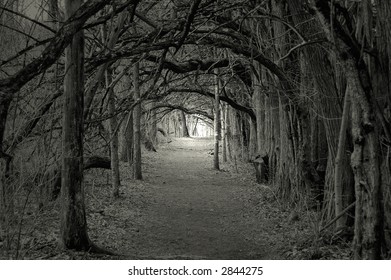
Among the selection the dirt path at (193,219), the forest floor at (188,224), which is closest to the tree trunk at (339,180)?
the forest floor at (188,224)

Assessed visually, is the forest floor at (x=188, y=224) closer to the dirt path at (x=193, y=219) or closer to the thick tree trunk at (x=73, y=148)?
the dirt path at (x=193, y=219)

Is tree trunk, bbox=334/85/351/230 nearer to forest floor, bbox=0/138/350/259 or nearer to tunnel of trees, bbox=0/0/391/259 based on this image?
tunnel of trees, bbox=0/0/391/259

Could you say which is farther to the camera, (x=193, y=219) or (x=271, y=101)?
(x=271, y=101)

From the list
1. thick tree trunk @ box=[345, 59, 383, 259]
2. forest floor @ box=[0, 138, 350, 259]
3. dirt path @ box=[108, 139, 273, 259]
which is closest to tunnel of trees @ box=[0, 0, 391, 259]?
thick tree trunk @ box=[345, 59, 383, 259]

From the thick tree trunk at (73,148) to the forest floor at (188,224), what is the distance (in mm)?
307

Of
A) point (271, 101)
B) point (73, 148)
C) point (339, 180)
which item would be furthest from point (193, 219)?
point (73, 148)

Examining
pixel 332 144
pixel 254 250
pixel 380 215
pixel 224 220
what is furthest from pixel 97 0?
pixel 224 220

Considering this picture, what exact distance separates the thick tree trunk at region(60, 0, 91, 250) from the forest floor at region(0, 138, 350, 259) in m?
0.31

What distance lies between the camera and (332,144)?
783cm

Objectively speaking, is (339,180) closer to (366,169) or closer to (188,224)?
(366,169)

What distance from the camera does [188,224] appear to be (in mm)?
10641

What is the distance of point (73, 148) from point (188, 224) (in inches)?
176

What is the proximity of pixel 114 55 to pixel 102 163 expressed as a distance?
3631mm
